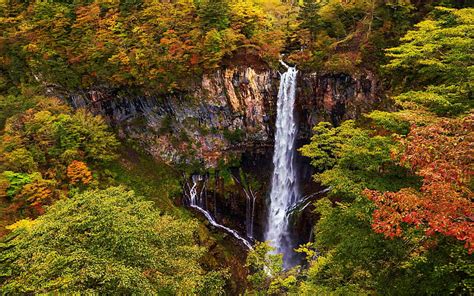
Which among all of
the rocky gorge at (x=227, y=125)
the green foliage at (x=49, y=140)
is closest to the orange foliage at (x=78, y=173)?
the green foliage at (x=49, y=140)

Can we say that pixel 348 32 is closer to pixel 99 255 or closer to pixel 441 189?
pixel 441 189

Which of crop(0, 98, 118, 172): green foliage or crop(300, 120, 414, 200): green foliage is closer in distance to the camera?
crop(300, 120, 414, 200): green foliage

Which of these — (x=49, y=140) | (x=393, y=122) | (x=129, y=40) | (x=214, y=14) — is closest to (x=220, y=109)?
(x=214, y=14)

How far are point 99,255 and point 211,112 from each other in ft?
51.2

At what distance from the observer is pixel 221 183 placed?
2405 centimetres

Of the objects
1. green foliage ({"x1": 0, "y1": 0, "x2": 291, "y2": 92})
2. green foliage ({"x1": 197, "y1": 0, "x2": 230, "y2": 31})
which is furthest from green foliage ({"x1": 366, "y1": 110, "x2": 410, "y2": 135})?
green foliage ({"x1": 197, "y1": 0, "x2": 230, "y2": 31})

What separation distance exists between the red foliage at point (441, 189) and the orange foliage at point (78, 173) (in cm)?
1713

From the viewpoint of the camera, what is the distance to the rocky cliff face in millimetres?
20922

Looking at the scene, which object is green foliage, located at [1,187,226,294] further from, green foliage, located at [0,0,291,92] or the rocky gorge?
green foliage, located at [0,0,291,92]

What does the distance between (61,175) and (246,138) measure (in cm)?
1208

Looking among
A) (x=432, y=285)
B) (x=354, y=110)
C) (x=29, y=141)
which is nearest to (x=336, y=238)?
(x=432, y=285)

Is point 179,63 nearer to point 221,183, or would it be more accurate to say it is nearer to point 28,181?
point 221,183

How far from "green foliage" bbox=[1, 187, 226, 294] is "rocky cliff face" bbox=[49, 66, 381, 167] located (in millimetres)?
12694

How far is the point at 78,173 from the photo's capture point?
18.8 meters
